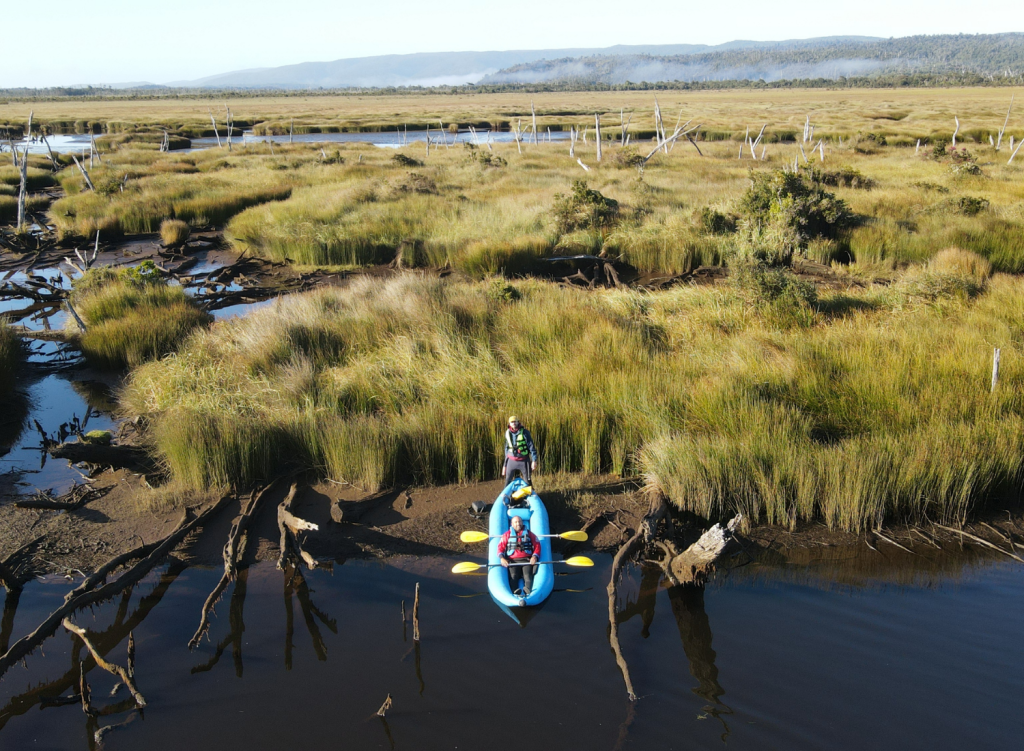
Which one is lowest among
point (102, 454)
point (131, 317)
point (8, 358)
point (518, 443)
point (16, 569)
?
point (16, 569)

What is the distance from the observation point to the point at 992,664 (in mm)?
5523

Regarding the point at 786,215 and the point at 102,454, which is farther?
the point at 786,215

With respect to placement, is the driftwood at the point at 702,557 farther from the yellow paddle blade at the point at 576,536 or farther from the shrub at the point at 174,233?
the shrub at the point at 174,233

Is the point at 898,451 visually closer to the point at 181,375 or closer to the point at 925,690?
the point at 925,690

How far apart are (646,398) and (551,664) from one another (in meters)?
4.08

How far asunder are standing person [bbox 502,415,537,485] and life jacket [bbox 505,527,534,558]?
939 mm

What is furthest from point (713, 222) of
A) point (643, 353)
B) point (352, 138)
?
point (352, 138)

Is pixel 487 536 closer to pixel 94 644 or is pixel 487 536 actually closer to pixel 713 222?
pixel 94 644

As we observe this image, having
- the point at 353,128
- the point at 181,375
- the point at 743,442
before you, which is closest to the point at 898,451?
the point at 743,442

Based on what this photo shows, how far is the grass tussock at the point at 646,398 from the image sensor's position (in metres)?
7.55

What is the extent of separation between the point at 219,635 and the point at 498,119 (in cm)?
7326

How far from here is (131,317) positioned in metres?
13.1

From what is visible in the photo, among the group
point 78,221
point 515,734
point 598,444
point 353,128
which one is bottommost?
point 515,734

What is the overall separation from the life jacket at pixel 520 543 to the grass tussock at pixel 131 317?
839cm
